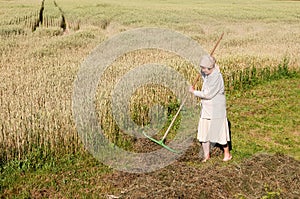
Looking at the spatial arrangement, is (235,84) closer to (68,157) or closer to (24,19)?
(68,157)

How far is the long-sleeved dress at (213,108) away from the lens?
6.09 meters

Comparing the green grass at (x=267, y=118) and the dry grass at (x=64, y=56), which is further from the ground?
the dry grass at (x=64, y=56)

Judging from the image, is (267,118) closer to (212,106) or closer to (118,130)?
(212,106)

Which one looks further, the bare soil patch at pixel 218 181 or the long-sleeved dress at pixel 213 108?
the long-sleeved dress at pixel 213 108

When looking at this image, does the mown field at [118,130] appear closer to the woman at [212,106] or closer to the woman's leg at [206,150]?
the woman's leg at [206,150]

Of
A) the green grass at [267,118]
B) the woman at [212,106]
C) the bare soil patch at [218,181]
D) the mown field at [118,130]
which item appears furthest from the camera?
the green grass at [267,118]

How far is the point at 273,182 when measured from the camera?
543cm

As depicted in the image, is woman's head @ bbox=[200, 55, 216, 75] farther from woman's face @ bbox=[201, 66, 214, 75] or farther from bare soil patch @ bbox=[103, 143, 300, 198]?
bare soil patch @ bbox=[103, 143, 300, 198]

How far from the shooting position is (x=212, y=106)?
629cm

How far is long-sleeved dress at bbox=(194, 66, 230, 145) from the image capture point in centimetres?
609

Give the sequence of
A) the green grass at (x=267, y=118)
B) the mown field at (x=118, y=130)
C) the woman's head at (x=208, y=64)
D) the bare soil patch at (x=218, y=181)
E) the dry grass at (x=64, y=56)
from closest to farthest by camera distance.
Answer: the bare soil patch at (x=218, y=181) < the mown field at (x=118, y=130) < the woman's head at (x=208, y=64) < the dry grass at (x=64, y=56) < the green grass at (x=267, y=118)

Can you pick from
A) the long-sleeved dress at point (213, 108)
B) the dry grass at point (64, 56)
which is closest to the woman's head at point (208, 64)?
the long-sleeved dress at point (213, 108)

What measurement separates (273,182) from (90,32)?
47.6 ft

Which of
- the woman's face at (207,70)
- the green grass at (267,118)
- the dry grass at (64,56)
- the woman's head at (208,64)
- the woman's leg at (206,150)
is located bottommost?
the green grass at (267,118)
